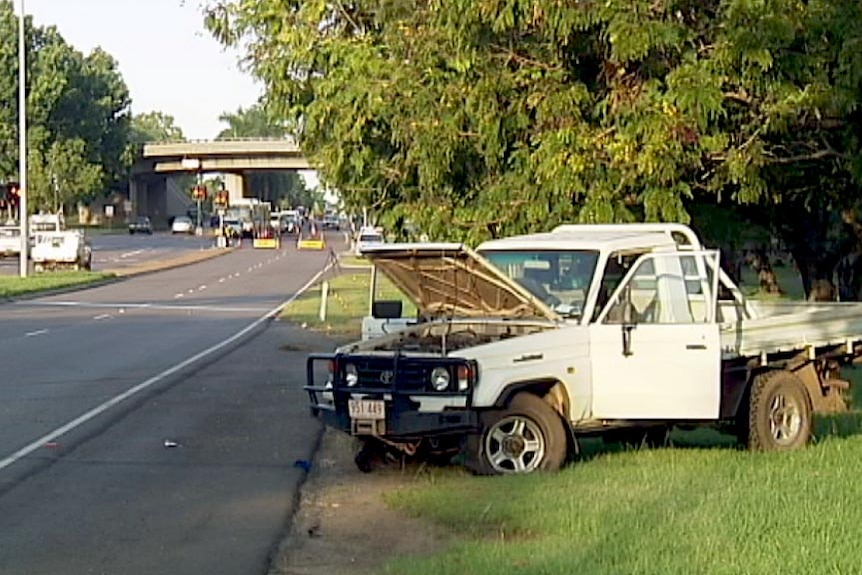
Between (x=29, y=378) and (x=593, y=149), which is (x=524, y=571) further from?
(x=29, y=378)

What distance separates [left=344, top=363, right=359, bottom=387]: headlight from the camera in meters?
12.4

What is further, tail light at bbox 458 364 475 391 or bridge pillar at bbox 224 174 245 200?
bridge pillar at bbox 224 174 245 200

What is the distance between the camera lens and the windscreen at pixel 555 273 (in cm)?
1283

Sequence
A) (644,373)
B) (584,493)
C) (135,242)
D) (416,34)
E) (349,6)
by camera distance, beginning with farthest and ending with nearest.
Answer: (135,242) → (349,6) → (416,34) → (644,373) → (584,493)

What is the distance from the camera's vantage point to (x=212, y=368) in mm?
23062

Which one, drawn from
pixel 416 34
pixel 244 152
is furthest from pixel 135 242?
pixel 416 34

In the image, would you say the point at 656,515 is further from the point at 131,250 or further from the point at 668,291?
the point at 131,250

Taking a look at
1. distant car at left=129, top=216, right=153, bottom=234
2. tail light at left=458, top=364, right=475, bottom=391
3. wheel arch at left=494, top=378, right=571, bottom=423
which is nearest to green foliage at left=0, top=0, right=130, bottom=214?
distant car at left=129, top=216, right=153, bottom=234

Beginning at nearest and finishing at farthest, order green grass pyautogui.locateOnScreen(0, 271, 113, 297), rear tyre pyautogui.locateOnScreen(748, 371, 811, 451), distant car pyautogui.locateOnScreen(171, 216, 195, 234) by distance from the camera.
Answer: rear tyre pyautogui.locateOnScreen(748, 371, 811, 451) → green grass pyautogui.locateOnScreen(0, 271, 113, 297) → distant car pyautogui.locateOnScreen(171, 216, 195, 234)

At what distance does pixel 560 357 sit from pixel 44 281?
132ft

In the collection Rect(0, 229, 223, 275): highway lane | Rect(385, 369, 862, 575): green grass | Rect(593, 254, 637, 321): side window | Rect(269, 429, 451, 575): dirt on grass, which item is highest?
Rect(593, 254, 637, 321): side window

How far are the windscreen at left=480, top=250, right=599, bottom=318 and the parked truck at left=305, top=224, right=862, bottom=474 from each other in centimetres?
1

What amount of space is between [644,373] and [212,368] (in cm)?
1170

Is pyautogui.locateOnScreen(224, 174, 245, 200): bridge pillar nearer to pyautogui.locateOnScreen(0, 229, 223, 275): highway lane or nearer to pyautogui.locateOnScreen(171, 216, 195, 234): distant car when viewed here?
pyautogui.locateOnScreen(171, 216, 195, 234): distant car
